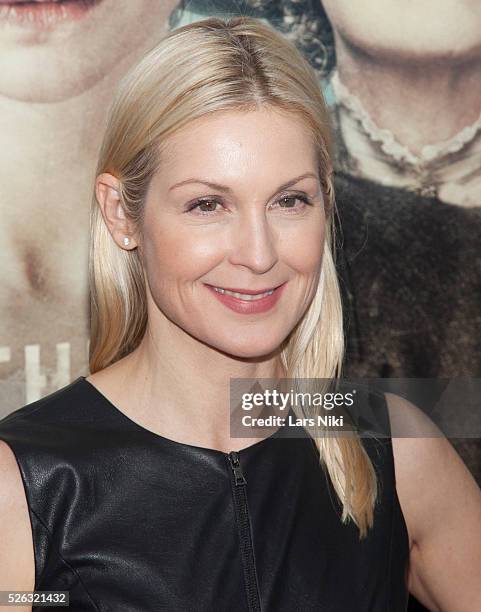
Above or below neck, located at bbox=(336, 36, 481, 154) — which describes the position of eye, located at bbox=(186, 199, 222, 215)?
below

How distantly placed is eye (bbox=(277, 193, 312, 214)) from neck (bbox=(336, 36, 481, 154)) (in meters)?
0.75

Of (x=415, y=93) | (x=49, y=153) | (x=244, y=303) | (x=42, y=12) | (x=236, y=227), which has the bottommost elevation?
(x=244, y=303)

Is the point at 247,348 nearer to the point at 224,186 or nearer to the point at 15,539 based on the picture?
the point at 224,186

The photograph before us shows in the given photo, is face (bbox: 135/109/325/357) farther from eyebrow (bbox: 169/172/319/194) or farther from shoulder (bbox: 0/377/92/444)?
shoulder (bbox: 0/377/92/444)

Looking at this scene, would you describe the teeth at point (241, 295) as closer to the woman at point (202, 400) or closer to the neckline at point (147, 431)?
the woman at point (202, 400)

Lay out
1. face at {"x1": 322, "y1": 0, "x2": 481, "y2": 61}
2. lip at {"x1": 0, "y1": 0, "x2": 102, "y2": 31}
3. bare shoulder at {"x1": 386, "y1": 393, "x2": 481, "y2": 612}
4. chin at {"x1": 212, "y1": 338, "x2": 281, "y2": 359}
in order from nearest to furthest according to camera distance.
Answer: chin at {"x1": 212, "y1": 338, "x2": 281, "y2": 359} → bare shoulder at {"x1": 386, "y1": 393, "x2": 481, "y2": 612} → lip at {"x1": 0, "y1": 0, "x2": 102, "y2": 31} → face at {"x1": 322, "y1": 0, "x2": 481, "y2": 61}

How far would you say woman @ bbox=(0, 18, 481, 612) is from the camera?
143 centimetres

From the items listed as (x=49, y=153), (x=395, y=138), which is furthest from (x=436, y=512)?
(x=49, y=153)

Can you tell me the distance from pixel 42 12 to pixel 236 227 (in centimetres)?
85

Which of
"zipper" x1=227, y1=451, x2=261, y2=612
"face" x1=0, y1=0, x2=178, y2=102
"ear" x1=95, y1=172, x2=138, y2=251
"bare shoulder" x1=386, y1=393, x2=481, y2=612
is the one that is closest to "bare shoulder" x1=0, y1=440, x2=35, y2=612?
"zipper" x1=227, y1=451, x2=261, y2=612

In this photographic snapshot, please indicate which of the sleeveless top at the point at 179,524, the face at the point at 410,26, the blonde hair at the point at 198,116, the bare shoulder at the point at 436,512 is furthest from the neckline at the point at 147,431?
the face at the point at 410,26

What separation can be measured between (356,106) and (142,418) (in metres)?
0.96

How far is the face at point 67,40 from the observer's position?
200 cm

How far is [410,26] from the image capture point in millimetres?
2160
